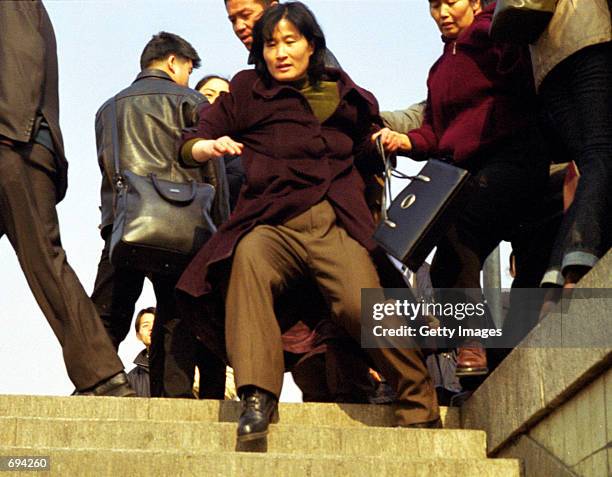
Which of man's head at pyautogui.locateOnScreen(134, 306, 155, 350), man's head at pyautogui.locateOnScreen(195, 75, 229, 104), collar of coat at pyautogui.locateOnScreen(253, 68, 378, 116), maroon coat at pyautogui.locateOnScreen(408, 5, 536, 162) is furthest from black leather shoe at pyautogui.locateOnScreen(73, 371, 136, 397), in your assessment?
man's head at pyautogui.locateOnScreen(134, 306, 155, 350)

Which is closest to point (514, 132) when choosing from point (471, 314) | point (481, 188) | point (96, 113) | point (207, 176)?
point (481, 188)

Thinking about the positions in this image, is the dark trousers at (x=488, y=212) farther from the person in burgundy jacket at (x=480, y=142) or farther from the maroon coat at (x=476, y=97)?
the maroon coat at (x=476, y=97)

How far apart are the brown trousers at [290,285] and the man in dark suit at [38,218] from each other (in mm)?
846

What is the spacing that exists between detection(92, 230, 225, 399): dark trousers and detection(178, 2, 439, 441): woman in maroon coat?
1.03 meters

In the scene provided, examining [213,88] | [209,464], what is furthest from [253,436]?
[213,88]

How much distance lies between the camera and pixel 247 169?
6.85 metres

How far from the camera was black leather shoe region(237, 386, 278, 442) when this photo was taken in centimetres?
593

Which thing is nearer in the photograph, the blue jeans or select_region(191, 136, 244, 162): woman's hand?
the blue jeans

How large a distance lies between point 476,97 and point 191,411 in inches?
79.4

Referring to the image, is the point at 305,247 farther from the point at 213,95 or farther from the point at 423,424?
the point at 213,95

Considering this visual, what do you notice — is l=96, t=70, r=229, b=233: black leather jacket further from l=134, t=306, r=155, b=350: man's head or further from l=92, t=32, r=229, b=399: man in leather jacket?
l=134, t=306, r=155, b=350: man's head

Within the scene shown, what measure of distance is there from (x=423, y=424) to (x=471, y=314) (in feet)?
2.08

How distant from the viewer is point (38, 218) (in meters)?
6.94

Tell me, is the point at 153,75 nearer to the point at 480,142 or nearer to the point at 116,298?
the point at 116,298
